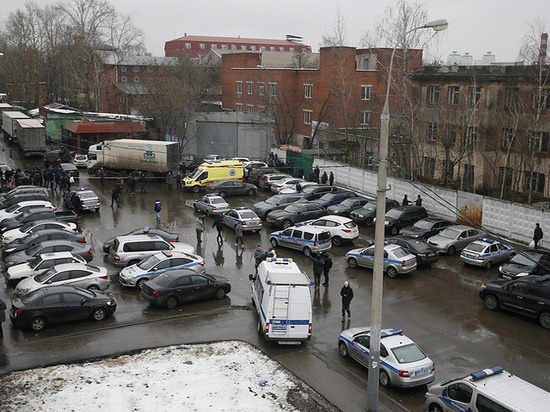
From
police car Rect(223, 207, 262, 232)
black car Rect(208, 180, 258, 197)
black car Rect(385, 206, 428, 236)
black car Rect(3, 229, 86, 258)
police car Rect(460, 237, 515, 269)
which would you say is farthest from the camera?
black car Rect(208, 180, 258, 197)

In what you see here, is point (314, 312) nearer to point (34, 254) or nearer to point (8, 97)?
point (34, 254)

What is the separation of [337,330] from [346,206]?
1516 centimetres

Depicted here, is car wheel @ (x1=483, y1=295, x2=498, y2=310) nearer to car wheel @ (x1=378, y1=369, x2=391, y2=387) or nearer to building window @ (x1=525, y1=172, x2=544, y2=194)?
car wheel @ (x1=378, y1=369, x2=391, y2=387)

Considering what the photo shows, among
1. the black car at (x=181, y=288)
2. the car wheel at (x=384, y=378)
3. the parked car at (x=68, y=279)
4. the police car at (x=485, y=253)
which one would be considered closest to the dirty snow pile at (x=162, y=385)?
the car wheel at (x=384, y=378)

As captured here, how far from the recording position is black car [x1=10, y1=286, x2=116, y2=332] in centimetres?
1614

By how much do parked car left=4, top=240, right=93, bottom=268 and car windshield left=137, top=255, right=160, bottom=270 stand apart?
10.00ft

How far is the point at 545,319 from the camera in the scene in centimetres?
1797

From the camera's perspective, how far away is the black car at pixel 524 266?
21655mm

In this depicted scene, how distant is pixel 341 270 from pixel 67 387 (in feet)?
44.4

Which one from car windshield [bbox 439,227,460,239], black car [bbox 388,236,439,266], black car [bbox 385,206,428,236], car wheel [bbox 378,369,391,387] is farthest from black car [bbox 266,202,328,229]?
car wheel [bbox 378,369,391,387]

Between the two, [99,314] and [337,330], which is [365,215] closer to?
[337,330]

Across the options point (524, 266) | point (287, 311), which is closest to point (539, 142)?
point (524, 266)

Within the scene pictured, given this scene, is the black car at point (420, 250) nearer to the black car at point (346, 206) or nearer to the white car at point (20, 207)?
the black car at point (346, 206)

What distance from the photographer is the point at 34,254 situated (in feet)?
70.1
